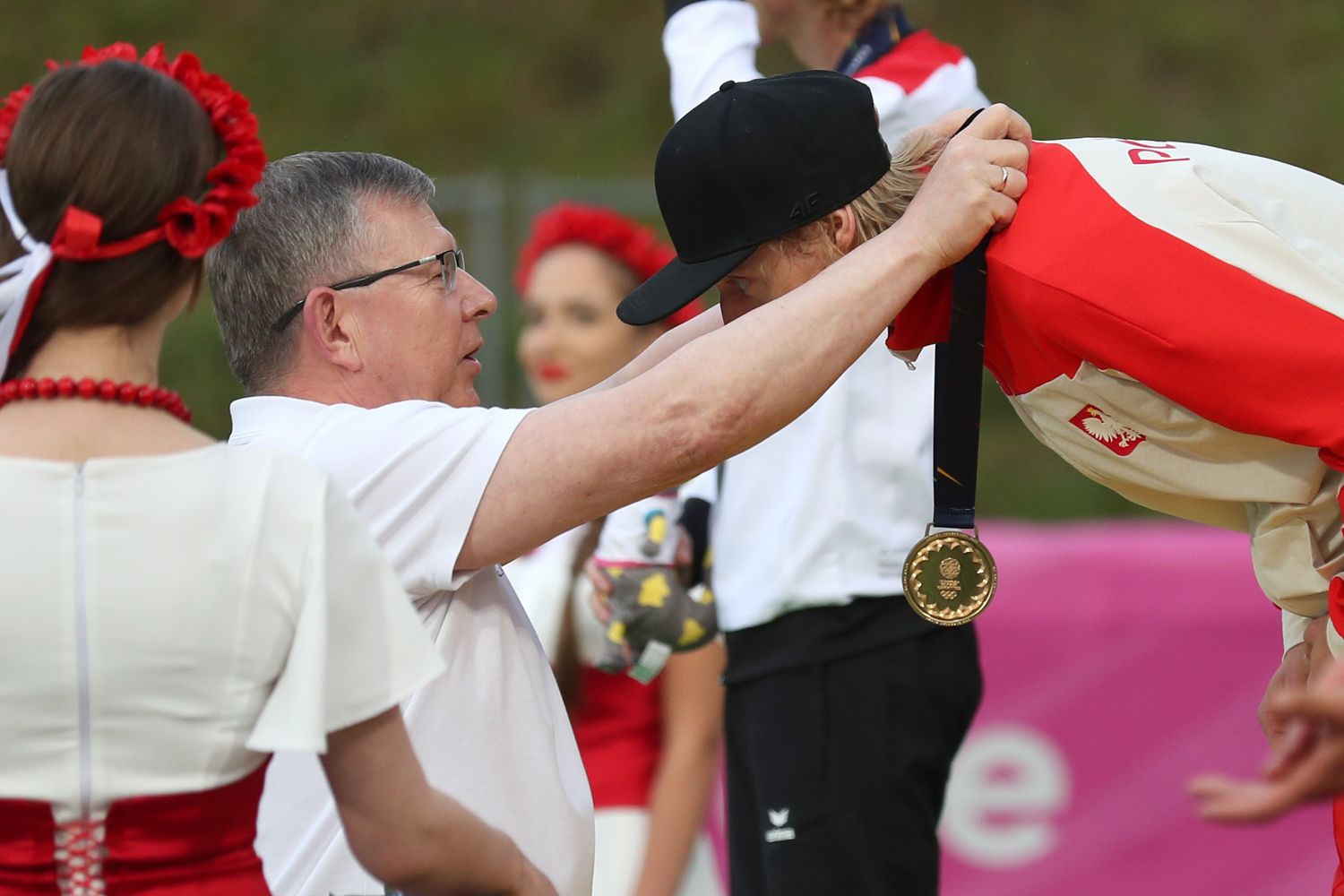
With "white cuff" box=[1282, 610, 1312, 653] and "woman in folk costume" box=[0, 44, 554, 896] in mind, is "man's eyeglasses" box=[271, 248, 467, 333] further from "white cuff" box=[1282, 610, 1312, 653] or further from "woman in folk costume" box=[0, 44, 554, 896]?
"white cuff" box=[1282, 610, 1312, 653]

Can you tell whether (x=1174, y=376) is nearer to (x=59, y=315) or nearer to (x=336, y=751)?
(x=336, y=751)

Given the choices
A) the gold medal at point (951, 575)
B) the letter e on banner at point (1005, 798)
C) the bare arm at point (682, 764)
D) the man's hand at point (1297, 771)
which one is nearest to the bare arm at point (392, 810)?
the man's hand at point (1297, 771)

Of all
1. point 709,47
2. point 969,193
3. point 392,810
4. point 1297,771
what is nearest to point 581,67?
point 709,47

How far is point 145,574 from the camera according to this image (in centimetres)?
162

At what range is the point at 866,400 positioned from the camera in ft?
10.8

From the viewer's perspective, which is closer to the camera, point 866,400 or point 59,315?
point 59,315

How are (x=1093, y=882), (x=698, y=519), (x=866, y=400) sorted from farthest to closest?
(x=1093, y=882)
(x=698, y=519)
(x=866, y=400)

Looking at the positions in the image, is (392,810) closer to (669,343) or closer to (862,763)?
(669,343)

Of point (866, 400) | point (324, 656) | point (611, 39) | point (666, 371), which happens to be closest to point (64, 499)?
point (324, 656)

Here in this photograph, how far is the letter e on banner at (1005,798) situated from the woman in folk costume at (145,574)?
134 inches

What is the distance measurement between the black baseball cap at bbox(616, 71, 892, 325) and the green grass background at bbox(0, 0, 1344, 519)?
311 inches

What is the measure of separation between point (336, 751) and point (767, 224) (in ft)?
3.16

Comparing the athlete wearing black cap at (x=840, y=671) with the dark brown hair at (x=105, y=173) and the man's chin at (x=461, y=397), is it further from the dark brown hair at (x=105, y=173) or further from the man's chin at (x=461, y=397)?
the dark brown hair at (x=105, y=173)

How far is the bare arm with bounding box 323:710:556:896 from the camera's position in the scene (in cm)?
173
